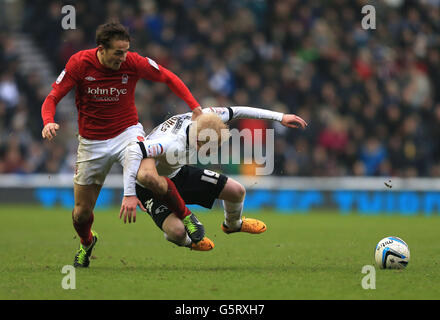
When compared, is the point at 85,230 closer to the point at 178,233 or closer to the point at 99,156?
the point at 99,156

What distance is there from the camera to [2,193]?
54.3ft

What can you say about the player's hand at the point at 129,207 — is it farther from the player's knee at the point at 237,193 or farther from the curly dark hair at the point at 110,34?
the curly dark hair at the point at 110,34

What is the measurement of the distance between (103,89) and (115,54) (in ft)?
1.24

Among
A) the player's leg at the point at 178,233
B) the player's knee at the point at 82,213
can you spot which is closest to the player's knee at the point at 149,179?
the player's leg at the point at 178,233

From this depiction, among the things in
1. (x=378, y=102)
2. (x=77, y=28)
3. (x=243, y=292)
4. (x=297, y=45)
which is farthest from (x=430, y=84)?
(x=243, y=292)

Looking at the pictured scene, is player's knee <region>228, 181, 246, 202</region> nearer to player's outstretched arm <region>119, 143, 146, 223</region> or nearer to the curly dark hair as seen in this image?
player's outstretched arm <region>119, 143, 146, 223</region>

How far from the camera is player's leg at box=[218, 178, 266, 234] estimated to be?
7438 millimetres

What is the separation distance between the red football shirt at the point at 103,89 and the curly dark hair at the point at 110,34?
27 centimetres

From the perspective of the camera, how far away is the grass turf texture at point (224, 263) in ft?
18.7

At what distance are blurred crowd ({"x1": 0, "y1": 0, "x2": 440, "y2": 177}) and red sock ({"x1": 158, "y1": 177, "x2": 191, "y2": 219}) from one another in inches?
316

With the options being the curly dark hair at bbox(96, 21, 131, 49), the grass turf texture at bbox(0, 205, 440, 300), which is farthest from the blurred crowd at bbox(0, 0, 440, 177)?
the curly dark hair at bbox(96, 21, 131, 49)

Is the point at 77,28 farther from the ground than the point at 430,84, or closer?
farther from the ground
